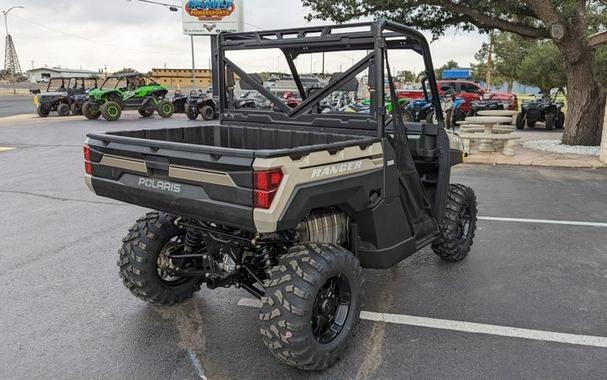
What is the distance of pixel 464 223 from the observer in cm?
504

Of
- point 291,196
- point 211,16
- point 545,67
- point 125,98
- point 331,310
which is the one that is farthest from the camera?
point 211,16

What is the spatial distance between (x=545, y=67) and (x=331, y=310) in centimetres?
2552

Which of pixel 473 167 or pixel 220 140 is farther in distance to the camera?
pixel 473 167

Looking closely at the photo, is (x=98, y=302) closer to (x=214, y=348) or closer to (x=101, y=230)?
(x=214, y=348)

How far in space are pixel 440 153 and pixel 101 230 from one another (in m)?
3.98

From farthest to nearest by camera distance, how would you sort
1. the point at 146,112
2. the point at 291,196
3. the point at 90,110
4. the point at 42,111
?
the point at 146,112
the point at 42,111
the point at 90,110
the point at 291,196

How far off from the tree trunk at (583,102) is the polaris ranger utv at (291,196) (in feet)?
31.7

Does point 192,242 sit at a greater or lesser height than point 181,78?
lesser

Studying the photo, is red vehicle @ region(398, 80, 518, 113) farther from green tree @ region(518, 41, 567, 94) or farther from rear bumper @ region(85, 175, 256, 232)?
rear bumper @ region(85, 175, 256, 232)

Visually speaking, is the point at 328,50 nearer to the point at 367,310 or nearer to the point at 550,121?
the point at 367,310

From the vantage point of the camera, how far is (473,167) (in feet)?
35.5

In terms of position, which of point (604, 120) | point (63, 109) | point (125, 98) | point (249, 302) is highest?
point (125, 98)

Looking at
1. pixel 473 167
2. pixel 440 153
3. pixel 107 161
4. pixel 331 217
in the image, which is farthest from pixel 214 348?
pixel 473 167

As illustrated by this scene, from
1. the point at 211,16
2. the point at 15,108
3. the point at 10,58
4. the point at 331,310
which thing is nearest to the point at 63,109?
the point at 211,16
